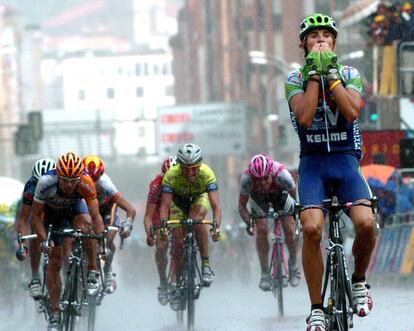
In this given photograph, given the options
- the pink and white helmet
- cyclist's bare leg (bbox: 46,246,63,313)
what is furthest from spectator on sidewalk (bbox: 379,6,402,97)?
cyclist's bare leg (bbox: 46,246,63,313)

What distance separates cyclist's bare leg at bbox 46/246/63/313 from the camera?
1305cm

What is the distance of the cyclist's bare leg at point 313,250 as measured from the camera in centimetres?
876

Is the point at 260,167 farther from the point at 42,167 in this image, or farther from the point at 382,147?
the point at 382,147

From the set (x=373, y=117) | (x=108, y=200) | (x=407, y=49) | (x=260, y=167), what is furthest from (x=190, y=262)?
(x=373, y=117)

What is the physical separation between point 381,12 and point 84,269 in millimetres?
25931

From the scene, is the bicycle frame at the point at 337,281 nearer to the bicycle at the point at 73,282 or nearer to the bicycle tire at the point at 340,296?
the bicycle tire at the point at 340,296

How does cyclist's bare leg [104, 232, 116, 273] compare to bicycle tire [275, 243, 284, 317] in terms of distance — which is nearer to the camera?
bicycle tire [275, 243, 284, 317]

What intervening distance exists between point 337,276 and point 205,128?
56.6 m

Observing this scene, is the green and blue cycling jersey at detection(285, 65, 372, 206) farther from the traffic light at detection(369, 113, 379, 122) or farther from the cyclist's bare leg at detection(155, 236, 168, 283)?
the traffic light at detection(369, 113, 379, 122)

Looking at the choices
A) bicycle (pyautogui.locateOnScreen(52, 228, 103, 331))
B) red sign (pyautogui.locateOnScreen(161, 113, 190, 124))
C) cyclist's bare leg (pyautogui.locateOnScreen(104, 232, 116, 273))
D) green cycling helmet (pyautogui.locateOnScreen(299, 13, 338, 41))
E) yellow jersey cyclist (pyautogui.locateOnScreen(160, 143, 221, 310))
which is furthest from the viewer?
red sign (pyautogui.locateOnScreen(161, 113, 190, 124))

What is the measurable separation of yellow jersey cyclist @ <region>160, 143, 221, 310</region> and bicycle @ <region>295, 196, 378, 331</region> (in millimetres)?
6000

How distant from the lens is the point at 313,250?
28.9 feet

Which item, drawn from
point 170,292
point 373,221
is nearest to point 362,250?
point 373,221

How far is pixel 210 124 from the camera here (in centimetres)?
6562
